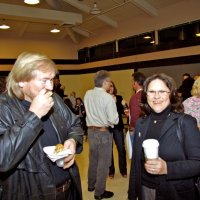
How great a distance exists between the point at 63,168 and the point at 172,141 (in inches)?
29.5

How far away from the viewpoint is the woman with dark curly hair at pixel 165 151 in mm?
1753

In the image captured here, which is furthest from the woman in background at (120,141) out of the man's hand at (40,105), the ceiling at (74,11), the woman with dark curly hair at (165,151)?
the ceiling at (74,11)

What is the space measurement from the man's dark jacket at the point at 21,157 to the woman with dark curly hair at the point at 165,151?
63 cm

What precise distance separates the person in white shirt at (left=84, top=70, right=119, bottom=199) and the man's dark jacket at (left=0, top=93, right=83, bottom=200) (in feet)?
7.24

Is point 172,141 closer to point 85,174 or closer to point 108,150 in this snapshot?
point 108,150

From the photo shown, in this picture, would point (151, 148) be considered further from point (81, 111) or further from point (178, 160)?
point (81, 111)

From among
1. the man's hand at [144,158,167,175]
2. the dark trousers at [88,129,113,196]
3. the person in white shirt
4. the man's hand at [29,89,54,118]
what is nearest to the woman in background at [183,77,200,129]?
the person in white shirt

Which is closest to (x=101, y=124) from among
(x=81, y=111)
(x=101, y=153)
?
(x=101, y=153)

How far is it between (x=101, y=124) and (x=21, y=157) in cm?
246

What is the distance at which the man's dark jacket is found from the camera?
137 cm

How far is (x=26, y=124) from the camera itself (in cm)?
141

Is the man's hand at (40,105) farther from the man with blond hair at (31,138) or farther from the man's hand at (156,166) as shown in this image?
the man's hand at (156,166)

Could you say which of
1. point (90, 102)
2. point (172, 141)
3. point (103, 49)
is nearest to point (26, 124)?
point (172, 141)

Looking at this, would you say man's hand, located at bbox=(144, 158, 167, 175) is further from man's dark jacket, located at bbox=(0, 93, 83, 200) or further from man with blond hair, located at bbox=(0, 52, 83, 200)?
man's dark jacket, located at bbox=(0, 93, 83, 200)
